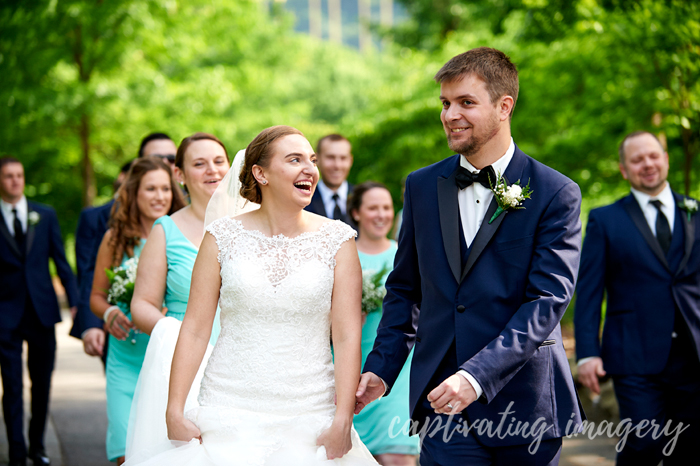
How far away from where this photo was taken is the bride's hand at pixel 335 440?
136 inches

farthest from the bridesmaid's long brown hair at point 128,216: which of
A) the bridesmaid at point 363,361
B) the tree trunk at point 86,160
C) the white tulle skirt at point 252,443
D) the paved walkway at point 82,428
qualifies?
the tree trunk at point 86,160

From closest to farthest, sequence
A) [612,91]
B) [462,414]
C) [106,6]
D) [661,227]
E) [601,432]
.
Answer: [462,414] → [661,227] → [601,432] → [612,91] → [106,6]

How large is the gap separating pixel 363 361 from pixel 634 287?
2333 millimetres

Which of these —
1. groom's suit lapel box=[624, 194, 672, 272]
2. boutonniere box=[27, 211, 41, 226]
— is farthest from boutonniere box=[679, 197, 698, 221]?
boutonniere box=[27, 211, 41, 226]

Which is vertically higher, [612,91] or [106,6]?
[106,6]

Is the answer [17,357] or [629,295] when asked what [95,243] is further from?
[629,295]

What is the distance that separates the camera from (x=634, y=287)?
5.67 meters

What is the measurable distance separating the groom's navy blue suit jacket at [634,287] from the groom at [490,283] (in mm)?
2308

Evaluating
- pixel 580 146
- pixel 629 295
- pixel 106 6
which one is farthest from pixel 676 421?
pixel 106 6

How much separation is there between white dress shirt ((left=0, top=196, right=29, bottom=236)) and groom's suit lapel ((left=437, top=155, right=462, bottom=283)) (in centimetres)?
590

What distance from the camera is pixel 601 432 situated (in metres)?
8.21

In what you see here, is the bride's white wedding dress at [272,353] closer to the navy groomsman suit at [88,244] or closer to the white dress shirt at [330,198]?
the navy groomsman suit at [88,244]

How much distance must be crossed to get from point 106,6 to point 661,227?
44.0 ft

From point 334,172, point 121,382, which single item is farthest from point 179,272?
point 334,172
